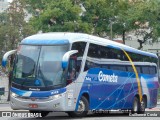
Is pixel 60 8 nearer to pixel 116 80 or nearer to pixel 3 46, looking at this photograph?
pixel 3 46

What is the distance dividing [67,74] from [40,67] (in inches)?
41.2

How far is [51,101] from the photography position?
1661cm

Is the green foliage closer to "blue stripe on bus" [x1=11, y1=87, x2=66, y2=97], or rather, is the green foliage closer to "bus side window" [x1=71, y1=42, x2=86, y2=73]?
"bus side window" [x1=71, y1=42, x2=86, y2=73]

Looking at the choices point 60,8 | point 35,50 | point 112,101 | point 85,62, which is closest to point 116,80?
point 112,101

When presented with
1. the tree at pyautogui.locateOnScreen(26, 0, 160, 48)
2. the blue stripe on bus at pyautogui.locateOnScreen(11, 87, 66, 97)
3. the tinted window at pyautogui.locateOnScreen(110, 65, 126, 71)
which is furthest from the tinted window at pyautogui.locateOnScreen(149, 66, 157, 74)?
the tree at pyautogui.locateOnScreen(26, 0, 160, 48)

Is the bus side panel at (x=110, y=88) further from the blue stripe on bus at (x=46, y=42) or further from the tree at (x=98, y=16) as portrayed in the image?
the tree at (x=98, y=16)

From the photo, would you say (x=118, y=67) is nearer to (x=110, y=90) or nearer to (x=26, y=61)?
(x=110, y=90)

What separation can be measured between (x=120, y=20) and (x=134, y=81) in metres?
24.5

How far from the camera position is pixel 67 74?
55.8ft

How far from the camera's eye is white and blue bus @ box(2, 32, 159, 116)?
54.9 feet

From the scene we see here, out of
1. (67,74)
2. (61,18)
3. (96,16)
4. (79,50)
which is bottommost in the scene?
(67,74)

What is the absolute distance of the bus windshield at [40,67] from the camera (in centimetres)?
1673

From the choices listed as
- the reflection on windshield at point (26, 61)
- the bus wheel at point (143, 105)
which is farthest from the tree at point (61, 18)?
the reflection on windshield at point (26, 61)

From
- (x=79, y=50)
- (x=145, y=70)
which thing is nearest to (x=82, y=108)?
(x=79, y=50)
